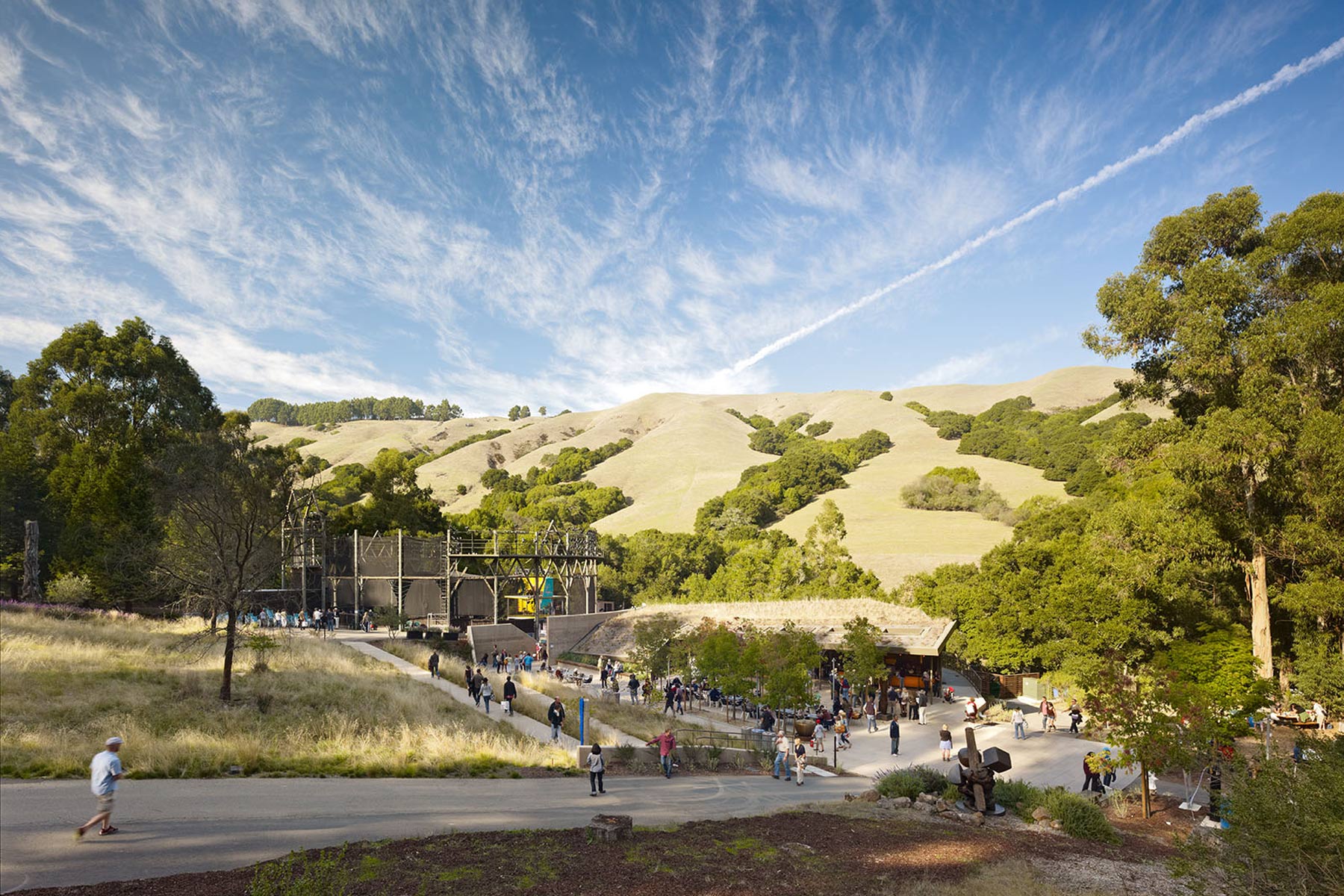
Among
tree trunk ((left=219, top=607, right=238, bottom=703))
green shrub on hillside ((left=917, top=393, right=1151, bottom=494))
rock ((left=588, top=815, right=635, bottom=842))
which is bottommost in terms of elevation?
rock ((left=588, top=815, right=635, bottom=842))

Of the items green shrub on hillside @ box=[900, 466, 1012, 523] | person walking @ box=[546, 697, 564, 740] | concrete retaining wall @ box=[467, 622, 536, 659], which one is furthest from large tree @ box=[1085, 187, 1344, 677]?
green shrub on hillside @ box=[900, 466, 1012, 523]

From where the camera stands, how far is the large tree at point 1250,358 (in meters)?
25.9

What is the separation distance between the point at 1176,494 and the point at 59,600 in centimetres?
4858

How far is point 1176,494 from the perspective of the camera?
28.7 m

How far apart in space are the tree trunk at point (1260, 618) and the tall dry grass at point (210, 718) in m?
27.3

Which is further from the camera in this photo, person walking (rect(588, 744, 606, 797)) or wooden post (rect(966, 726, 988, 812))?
wooden post (rect(966, 726, 988, 812))

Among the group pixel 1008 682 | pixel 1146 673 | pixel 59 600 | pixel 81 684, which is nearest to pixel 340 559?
pixel 59 600

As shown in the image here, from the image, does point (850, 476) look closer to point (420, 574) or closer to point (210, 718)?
point (420, 574)

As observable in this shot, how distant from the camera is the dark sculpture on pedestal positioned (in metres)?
14.2

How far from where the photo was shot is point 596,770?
14094mm

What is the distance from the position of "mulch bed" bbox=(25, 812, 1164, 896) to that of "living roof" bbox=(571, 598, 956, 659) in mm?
23155

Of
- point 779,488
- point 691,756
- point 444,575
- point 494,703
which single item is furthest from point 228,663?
point 779,488

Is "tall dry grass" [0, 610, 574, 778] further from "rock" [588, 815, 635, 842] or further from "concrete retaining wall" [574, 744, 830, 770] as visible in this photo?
"rock" [588, 815, 635, 842]

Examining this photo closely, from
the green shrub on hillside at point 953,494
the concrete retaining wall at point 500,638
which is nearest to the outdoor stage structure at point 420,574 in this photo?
the concrete retaining wall at point 500,638
